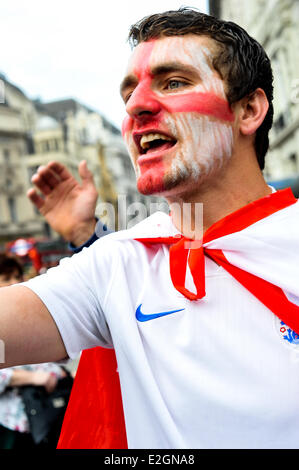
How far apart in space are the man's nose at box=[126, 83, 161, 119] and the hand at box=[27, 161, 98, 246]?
638mm

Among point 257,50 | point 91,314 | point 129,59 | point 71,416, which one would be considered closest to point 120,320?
point 91,314

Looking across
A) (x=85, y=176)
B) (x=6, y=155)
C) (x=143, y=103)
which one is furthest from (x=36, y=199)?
(x=6, y=155)

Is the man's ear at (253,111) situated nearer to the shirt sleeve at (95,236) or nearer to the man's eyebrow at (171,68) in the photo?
the man's eyebrow at (171,68)

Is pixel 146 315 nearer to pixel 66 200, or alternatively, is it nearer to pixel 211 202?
pixel 211 202

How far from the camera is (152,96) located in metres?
1.54

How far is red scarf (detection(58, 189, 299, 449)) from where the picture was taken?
4.49 feet

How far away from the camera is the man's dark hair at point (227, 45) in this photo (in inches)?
Result: 62.1

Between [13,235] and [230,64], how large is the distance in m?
36.6

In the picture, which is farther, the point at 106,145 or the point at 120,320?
the point at 106,145

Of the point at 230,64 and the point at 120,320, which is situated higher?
the point at 230,64

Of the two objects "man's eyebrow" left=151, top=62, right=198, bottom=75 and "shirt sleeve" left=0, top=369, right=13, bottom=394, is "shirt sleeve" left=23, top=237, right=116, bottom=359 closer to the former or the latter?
"man's eyebrow" left=151, top=62, right=198, bottom=75

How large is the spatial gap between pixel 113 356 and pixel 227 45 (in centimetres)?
125

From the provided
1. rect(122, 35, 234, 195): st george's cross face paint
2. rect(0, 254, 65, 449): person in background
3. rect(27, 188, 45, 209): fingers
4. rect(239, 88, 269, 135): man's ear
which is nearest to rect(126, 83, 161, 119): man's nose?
rect(122, 35, 234, 195): st george's cross face paint

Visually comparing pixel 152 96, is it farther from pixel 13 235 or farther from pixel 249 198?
pixel 13 235
